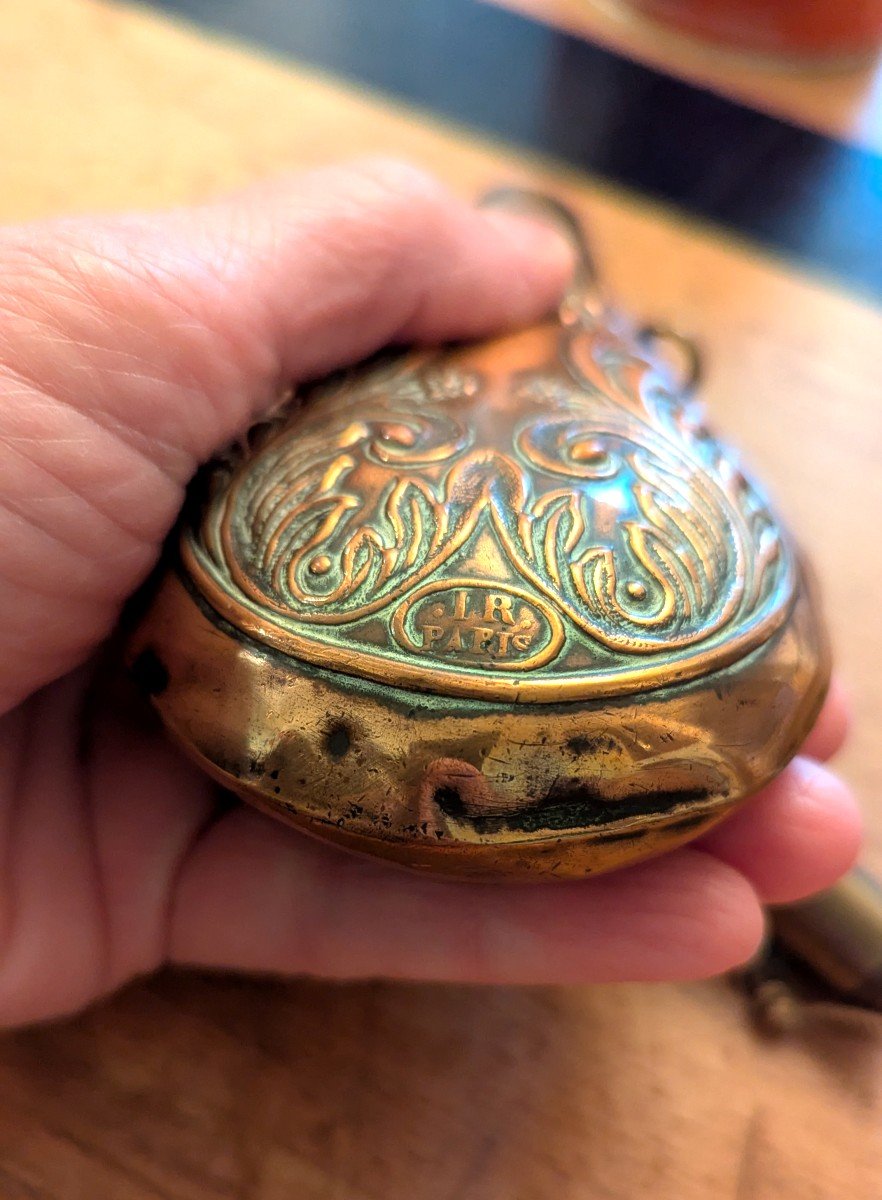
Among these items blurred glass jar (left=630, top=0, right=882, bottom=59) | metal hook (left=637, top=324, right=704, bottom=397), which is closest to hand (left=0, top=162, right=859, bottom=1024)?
metal hook (left=637, top=324, right=704, bottom=397)

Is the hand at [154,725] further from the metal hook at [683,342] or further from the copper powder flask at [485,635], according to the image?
the metal hook at [683,342]

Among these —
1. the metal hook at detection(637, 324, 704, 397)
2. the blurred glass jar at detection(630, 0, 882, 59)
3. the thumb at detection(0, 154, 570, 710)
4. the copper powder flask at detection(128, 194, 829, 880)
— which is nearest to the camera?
the copper powder flask at detection(128, 194, 829, 880)

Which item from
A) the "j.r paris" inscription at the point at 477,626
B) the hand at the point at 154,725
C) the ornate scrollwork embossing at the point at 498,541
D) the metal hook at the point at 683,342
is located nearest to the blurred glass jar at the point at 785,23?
the metal hook at the point at 683,342

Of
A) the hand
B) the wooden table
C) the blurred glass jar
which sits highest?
the blurred glass jar

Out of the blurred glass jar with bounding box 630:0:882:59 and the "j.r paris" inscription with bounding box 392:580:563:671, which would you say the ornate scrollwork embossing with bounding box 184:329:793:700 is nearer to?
the "j.r paris" inscription with bounding box 392:580:563:671

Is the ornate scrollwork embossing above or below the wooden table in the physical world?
above

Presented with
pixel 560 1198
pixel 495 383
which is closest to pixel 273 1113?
pixel 560 1198
